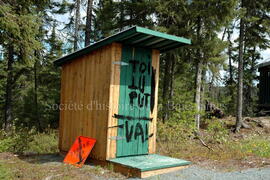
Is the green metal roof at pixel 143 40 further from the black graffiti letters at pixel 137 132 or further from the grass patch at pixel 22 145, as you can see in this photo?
the grass patch at pixel 22 145

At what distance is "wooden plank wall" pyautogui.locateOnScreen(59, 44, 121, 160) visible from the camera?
5590 millimetres

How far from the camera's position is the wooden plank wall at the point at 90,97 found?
559 cm

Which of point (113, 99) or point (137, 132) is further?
point (137, 132)

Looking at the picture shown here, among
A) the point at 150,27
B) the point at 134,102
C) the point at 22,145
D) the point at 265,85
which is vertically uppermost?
the point at 150,27

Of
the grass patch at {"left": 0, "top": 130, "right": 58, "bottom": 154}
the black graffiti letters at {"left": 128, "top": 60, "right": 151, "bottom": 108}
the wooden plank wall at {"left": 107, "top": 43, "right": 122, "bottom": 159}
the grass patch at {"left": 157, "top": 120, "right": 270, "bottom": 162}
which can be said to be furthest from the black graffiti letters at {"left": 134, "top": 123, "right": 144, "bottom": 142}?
the grass patch at {"left": 0, "top": 130, "right": 58, "bottom": 154}

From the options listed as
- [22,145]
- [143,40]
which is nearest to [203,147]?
[143,40]

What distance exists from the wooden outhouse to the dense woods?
2.13 metres

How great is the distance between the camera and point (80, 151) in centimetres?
591

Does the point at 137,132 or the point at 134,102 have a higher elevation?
the point at 134,102

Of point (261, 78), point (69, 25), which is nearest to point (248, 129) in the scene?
point (261, 78)

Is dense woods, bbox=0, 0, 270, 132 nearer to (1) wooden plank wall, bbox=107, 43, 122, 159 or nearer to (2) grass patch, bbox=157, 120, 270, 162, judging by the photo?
(2) grass patch, bbox=157, 120, 270, 162

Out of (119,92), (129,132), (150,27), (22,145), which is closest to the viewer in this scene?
(119,92)

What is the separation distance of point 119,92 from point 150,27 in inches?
274

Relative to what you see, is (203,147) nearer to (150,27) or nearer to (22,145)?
(22,145)
